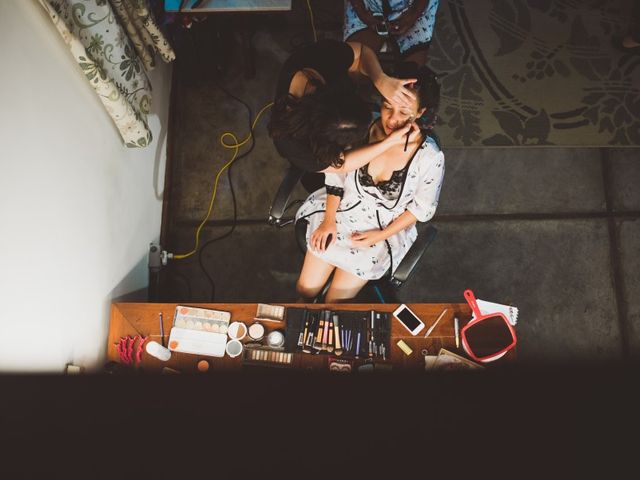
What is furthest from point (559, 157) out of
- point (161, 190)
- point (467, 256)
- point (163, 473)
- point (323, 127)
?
point (163, 473)

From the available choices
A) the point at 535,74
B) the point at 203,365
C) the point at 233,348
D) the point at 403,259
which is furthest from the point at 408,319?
the point at 535,74

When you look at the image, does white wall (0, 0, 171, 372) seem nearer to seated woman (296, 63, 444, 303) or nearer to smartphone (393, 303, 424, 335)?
seated woman (296, 63, 444, 303)

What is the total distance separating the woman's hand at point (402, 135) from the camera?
1.75 metres

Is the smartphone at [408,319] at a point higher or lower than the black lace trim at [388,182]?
lower

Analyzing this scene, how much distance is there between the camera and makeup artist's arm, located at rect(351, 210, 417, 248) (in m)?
2.07

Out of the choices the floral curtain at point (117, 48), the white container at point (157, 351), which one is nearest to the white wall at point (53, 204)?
the floral curtain at point (117, 48)

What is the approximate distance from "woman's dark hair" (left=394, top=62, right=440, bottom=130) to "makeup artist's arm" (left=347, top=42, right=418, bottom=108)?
0.04 metres

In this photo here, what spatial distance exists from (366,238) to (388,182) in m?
0.32

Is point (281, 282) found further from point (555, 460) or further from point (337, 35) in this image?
point (555, 460)

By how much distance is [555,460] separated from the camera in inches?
17.1

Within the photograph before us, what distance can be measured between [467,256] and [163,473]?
8.35 feet

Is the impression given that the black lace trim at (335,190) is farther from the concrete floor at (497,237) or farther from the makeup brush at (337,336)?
the concrete floor at (497,237)

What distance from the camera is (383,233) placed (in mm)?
2111

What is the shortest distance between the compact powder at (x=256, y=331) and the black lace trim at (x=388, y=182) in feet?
2.68
